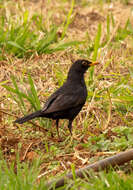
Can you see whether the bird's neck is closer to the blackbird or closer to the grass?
the blackbird

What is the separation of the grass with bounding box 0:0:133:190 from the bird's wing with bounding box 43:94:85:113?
0.29m

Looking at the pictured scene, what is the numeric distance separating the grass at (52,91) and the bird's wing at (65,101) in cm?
29

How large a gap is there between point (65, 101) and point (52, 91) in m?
1.00

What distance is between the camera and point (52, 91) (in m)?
5.79

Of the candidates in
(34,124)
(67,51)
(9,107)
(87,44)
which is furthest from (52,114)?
(87,44)

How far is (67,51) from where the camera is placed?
6867mm

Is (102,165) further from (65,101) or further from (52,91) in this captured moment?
(52,91)

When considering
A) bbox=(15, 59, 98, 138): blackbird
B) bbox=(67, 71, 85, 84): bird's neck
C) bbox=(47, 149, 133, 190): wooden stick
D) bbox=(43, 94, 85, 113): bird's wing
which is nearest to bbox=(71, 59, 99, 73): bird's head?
bbox=(67, 71, 85, 84): bird's neck

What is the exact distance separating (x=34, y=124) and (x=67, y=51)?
226 cm

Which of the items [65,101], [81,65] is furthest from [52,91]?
[65,101]

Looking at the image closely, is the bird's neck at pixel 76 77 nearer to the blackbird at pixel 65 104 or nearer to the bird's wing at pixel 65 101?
the blackbird at pixel 65 104

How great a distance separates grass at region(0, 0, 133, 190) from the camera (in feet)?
12.7

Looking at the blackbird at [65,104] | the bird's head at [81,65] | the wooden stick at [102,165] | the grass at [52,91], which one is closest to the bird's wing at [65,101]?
the blackbird at [65,104]

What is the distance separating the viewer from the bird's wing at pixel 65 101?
475 cm
